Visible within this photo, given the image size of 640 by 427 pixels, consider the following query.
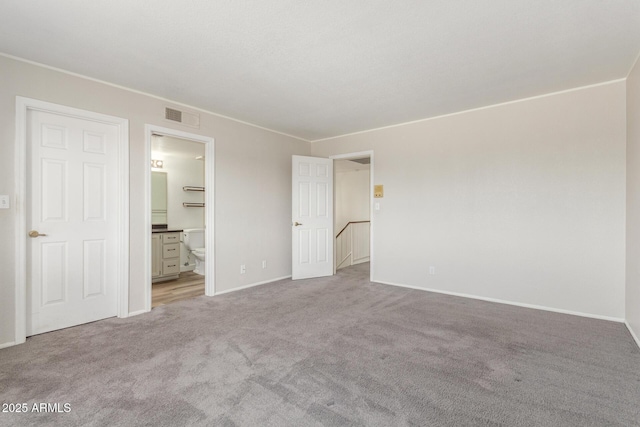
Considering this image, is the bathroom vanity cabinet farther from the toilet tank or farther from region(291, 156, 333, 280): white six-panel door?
region(291, 156, 333, 280): white six-panel door

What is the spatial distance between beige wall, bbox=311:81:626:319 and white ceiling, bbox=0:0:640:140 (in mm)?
365

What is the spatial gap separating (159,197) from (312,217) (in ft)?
10.1

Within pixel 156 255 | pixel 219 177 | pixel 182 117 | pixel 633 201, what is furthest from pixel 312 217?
pixel 633 201

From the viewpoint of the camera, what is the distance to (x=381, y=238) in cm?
478

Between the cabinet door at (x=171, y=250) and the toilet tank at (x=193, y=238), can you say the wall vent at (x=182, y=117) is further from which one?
the toilet tank at (x=193, y=238)

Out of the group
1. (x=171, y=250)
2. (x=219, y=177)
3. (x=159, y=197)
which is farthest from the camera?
(x=159, y=197)

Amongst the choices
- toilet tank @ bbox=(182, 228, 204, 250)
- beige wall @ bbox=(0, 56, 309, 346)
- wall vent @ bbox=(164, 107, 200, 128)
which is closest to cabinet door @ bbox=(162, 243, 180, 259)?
toilet tank @ bbox=(182, 228, 204, 250)

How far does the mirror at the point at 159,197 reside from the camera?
5668mm

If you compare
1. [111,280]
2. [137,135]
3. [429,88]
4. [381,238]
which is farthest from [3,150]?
[381,238]

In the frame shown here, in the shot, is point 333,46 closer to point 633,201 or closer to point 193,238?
point 633,201

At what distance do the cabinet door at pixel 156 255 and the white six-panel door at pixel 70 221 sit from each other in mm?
1702

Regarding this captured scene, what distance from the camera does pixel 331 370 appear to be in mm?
2145

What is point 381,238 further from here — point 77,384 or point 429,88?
point 77,384

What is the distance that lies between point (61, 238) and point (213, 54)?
2.32 meters
